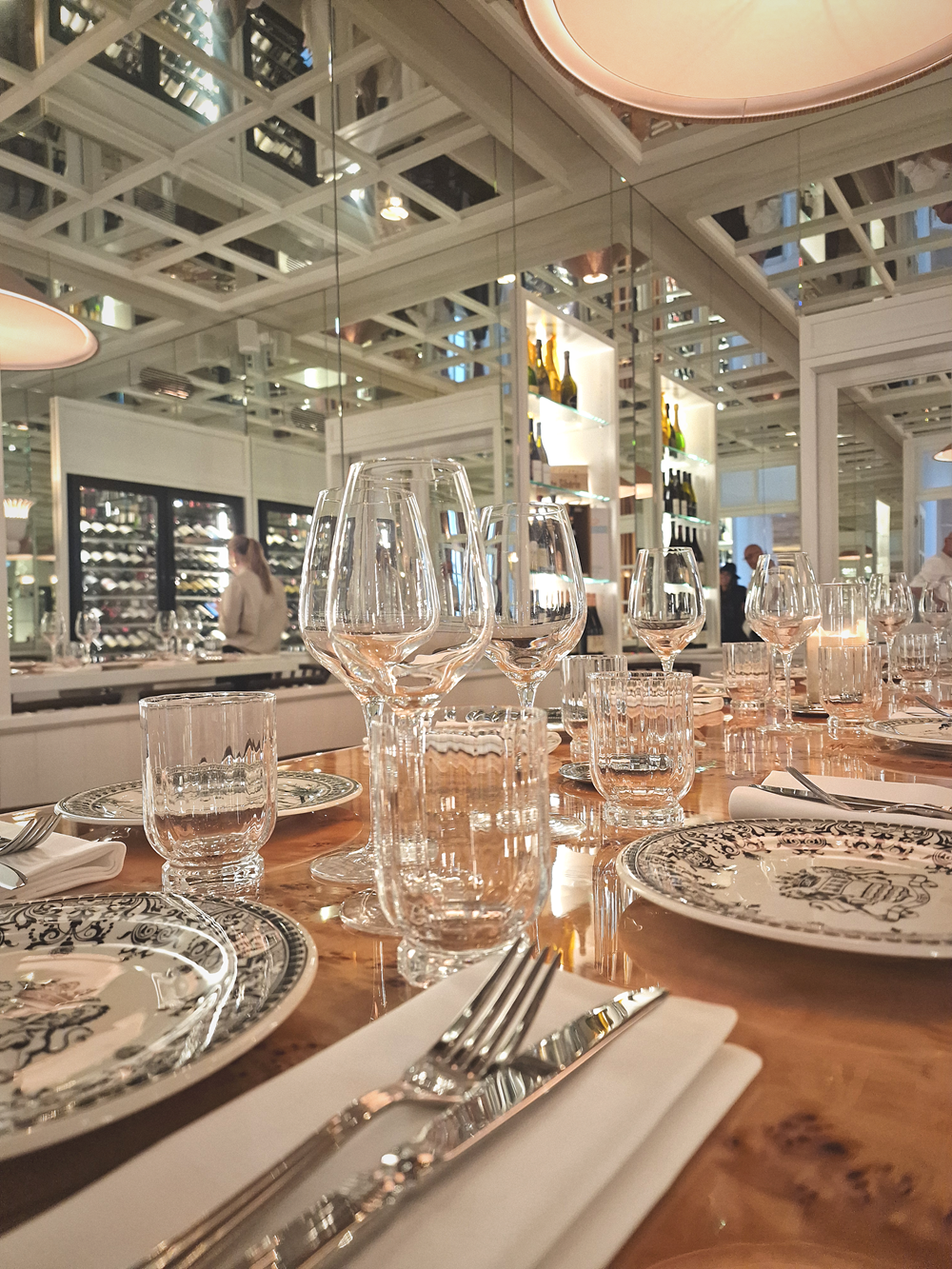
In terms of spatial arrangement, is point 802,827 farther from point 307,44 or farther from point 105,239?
point 307,44

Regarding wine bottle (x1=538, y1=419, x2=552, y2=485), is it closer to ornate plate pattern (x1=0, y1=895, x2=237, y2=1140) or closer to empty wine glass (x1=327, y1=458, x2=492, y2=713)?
empty wine glass (x1=327, y1=458, x2=492, y2=713)

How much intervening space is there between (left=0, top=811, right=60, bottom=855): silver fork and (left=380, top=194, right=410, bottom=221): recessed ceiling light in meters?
3.57

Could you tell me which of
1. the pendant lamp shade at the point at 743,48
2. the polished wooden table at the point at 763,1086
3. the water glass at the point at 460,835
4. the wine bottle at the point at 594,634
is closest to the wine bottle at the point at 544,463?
the wine bottle at the point at 594,634

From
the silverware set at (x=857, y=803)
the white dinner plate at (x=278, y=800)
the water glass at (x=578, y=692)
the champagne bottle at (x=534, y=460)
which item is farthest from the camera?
the champagne bottle at (x=534, y=460)

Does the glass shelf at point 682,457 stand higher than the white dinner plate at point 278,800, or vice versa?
the glass shelf at point 682,457

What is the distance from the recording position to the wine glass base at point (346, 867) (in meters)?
0.69

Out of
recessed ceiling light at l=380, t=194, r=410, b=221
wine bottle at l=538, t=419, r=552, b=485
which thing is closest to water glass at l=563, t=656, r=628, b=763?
recessed ceiling light at l=380, t=194, r=410, b=221

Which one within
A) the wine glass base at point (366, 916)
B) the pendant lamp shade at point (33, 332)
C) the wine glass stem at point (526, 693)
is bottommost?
the wine glass base at point (366, 916)

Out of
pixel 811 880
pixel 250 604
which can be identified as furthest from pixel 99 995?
pixel 250 604

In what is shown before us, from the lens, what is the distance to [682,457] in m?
5.75

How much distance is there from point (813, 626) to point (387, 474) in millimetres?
1020

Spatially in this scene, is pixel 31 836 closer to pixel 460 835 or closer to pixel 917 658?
pixel 460 835

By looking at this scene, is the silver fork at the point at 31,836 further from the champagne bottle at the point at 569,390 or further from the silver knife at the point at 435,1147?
the champagne bottle at the point at 569,390

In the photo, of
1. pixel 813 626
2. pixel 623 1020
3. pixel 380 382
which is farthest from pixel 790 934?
pixel 380 382
